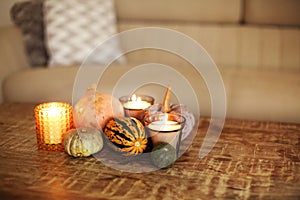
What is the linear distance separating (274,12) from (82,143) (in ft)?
5.52

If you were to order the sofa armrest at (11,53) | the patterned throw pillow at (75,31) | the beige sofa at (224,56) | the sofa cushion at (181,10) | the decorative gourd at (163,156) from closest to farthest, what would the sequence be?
the decorative gourd at (163,156) → the beige sofa at (224,56) → the sofa armrest at (11,53) → the patterned throw pillow at (75,31) → the sofa cushion at (181,10)

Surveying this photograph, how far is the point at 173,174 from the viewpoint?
0.98 meters

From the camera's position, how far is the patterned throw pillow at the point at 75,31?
90.5 inches

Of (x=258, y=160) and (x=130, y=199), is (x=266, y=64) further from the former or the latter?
(x=130, y=199)

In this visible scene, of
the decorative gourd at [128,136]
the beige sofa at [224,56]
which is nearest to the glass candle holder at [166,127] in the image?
the decorative gourd at [128,136]

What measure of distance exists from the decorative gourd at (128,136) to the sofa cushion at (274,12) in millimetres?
1556

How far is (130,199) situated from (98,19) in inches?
64.7

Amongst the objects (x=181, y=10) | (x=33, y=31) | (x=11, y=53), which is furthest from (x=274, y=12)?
(x=11, y=53)

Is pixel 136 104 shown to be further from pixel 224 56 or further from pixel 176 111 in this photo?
pixel 224 56

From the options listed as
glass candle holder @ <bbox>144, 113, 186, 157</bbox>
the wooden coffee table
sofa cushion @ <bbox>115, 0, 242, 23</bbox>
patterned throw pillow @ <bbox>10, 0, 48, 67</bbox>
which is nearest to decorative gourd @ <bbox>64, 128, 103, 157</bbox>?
the wooden coffee table

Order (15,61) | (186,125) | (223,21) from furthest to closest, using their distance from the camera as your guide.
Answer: (223,21), (15,61), (186,125)

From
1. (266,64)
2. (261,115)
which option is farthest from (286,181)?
(266,64)

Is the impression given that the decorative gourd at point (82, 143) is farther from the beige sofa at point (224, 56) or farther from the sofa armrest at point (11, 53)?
the sofa armrest at point (11, 53)

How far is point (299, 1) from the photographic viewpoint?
7.73 feet
